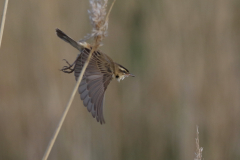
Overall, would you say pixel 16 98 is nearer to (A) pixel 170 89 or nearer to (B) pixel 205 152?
(A) pixel 170 89

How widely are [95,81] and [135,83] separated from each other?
3.64ft

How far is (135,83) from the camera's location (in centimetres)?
→ 264

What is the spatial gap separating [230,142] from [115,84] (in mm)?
1107

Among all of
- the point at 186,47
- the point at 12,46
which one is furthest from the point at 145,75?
the point at 12,46

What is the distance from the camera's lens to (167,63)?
2547 millimetres

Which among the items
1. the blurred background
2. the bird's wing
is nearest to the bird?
the bird's wing

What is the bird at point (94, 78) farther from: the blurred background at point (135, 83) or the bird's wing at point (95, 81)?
the blurred background at point (135, 83)

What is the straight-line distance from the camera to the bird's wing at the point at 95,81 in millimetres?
1464

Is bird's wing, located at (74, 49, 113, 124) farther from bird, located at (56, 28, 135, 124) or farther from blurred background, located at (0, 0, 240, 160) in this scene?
blurred background, located at (0, 0, 240, 160)

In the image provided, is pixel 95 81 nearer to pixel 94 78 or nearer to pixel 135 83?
pixel 94 78

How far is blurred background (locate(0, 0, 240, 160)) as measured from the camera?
8.15 ft

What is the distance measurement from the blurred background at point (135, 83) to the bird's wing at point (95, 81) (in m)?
0.94

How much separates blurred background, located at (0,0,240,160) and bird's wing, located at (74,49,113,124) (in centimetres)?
94

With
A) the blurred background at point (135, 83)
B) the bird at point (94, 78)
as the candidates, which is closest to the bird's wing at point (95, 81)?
the bird at point (94, 78)
